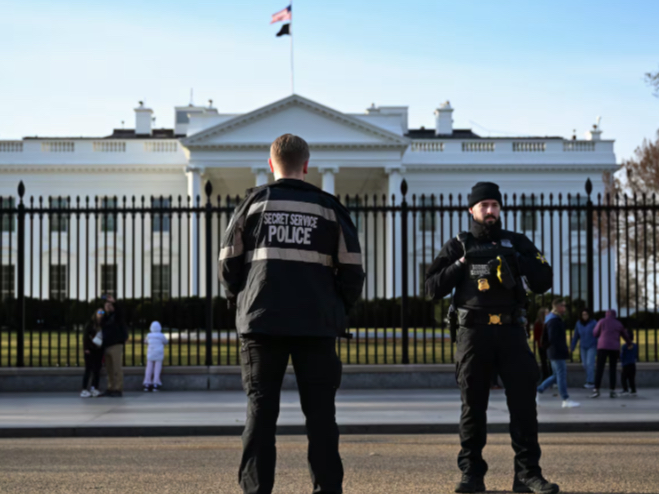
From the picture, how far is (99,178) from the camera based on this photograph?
50.9 m

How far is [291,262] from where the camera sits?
4.09 m

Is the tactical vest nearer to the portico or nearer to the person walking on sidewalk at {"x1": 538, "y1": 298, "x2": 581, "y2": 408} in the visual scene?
the person walking on sidewalk at {"x1": 538, "y1": 298, "x2": 581, "y2": 408}

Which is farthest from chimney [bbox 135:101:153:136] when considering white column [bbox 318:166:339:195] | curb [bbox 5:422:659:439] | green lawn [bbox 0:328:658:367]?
curb [bbox 5:422:659:439]

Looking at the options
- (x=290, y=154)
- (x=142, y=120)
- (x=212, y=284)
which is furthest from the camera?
(x=142, y=120)

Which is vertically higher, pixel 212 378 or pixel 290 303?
pixel 290 303

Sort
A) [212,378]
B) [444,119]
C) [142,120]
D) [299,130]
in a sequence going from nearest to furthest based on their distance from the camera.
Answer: [212,378] < [299,130] < [142,120] < [444,119]

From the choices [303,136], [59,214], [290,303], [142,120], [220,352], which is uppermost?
[142,120]

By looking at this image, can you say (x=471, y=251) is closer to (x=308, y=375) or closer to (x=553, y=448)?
(x=308, y=375)

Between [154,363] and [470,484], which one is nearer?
[470,484]

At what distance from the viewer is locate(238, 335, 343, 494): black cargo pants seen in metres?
4.02

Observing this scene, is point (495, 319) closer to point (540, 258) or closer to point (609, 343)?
point (540, 258)

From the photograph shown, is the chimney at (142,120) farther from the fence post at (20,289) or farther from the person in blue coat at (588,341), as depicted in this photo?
the person in blue coat at (588,341)

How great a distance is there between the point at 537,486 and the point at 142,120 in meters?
57.8

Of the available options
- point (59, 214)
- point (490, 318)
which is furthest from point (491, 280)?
point (59, 214)
